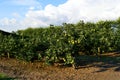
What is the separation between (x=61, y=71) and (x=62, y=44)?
1217 mm

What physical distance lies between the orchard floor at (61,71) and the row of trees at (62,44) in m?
0.41

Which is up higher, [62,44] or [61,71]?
[62,44]

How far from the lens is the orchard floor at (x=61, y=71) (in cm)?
1319

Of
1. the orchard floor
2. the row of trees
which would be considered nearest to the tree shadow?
the orchard floor

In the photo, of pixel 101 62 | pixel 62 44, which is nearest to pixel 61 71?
pixel 62 44

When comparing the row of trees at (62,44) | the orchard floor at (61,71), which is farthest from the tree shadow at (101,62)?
the row of trees at (62,44)

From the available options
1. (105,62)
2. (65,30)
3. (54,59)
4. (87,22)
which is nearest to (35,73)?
(54,59)

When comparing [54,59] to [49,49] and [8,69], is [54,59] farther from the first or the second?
[8,69]

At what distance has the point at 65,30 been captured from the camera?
47.8ft

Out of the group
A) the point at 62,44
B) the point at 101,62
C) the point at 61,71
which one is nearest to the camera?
the point at 62,44

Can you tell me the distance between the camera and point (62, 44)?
552 inches

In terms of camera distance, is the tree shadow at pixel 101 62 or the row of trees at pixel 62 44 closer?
the row of trees at pixel 62 44

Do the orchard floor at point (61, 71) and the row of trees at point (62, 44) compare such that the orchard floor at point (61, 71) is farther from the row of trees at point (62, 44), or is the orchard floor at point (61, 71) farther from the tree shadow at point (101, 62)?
the row of trees at point (62, 44)

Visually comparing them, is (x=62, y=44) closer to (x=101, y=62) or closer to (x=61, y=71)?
(x=61, y=71)
